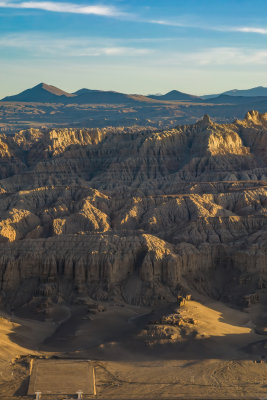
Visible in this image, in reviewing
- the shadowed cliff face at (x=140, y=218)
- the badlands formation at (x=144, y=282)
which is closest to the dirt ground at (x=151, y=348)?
the badlands formation at (x=144, y=282)

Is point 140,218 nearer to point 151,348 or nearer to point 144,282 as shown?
point 144,282

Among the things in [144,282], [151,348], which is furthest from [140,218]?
[151,348]

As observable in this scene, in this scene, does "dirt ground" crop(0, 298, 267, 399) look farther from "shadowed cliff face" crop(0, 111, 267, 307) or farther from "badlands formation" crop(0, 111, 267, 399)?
"shadowed cliff face" crop(0, 111, 267, 307)

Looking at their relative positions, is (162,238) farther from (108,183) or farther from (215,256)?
(108,183)

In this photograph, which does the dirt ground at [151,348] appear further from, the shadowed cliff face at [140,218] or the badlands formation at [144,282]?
the shadowed cliff face at [140,218]

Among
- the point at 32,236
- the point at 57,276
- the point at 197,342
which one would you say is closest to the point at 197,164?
the point at 32,236

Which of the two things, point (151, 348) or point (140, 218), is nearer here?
point (151, 348)
